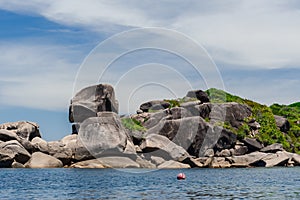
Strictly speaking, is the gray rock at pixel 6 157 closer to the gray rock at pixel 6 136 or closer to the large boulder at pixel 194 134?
the gray rock at pixel 6 136

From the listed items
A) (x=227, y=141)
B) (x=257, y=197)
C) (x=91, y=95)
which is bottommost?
(x=257, y=197)

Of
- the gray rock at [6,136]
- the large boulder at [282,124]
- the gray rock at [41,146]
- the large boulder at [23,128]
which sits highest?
the large boulder at [282,124]

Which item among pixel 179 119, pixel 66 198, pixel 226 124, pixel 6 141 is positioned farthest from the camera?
pixel 226 124

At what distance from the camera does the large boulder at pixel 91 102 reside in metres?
75.6

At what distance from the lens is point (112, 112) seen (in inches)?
2970

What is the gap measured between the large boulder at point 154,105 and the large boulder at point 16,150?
49.5 metres

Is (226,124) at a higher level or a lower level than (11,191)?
higher

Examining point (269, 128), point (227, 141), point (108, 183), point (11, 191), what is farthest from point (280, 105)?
point (11, 191)

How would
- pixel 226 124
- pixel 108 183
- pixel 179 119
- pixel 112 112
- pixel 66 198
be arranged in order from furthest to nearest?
pixel 226 124
pixel 179 119
pixel 112 112
pixel 108 183
pixel 66 198

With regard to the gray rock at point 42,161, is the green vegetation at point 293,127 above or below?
above

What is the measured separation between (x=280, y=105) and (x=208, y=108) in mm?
57304

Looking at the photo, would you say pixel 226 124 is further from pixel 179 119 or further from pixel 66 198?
pixel 66 198

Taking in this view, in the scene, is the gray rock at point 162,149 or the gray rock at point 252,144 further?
the gray rock at point 252,144

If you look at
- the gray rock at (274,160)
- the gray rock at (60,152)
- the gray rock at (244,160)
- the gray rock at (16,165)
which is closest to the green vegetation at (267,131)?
the gray rock at (274,160)
